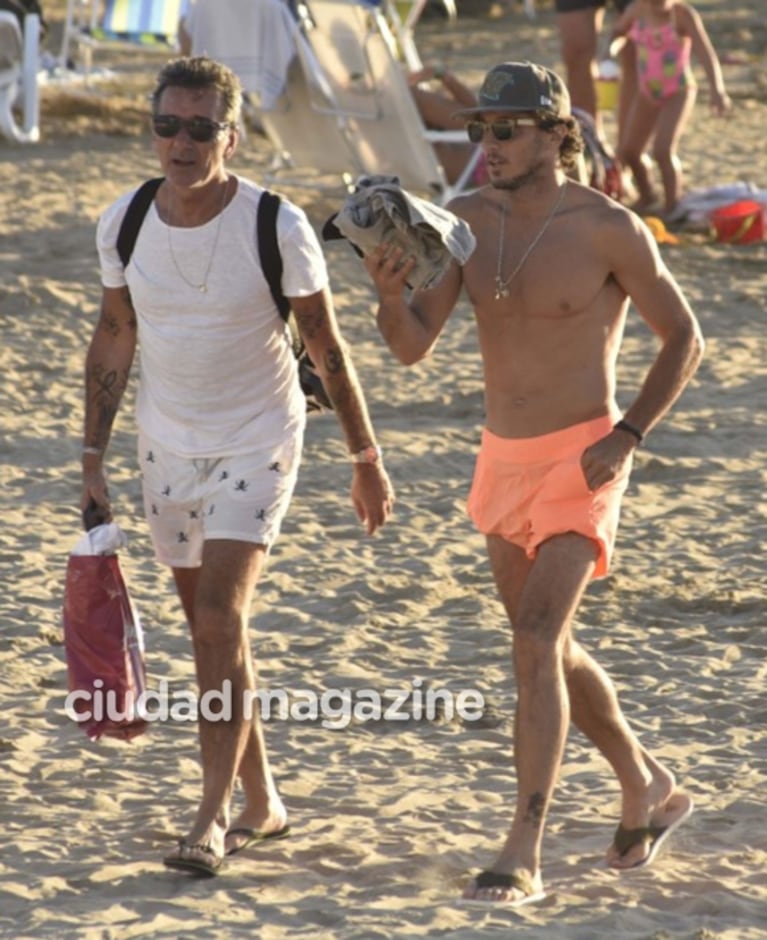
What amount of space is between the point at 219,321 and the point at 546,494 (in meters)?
0.74

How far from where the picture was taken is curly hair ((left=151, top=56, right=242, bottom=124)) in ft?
14.1

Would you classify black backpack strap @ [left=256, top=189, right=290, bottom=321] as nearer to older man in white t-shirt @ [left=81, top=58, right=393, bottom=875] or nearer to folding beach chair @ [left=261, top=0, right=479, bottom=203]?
older man in white t-shirt @ [left=81, top=58, right=393, bottom=875]

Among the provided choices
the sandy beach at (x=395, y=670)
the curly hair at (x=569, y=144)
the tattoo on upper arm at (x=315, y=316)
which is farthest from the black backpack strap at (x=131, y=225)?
the sandy beach at (x=395, y=670)

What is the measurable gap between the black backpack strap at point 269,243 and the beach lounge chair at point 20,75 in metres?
8.81

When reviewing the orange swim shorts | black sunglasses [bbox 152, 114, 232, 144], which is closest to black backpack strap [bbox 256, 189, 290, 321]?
black sunglasses [bbox 152, 114, 232, 144]

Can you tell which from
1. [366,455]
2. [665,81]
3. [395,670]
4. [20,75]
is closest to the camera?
[366,455]

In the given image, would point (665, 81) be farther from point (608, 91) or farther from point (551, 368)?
point (551, 368)

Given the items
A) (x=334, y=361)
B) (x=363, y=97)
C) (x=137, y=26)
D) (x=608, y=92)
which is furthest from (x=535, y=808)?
(x=137, y=26)

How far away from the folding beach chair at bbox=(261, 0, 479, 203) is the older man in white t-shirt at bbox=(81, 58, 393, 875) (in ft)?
21.7

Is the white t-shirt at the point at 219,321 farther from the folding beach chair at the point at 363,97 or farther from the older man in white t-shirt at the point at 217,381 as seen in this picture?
the folding beach chair at the point at 363,97

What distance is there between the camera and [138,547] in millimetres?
6770

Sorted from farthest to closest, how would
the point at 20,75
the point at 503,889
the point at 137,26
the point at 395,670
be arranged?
the point at 137,26, the point at 20,75, the point at 395,670, the point at 503,889

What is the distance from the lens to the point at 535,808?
4.07m

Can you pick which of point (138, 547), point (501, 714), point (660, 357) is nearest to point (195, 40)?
point (138, 547)
